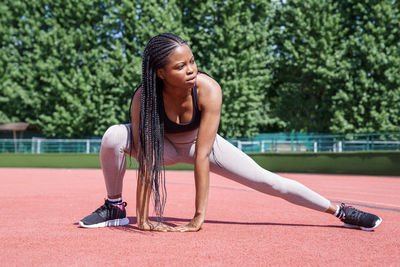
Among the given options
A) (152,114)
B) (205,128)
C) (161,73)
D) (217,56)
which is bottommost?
(205,128)

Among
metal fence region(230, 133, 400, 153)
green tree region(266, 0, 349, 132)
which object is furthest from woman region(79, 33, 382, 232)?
green tree region(266, 0, 349, 132)

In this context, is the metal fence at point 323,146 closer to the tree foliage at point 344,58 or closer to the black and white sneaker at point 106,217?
the tree foliage at point 344,58

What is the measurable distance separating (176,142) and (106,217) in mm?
→ 981

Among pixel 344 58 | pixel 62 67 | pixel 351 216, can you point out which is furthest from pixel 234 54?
pixel 351 216

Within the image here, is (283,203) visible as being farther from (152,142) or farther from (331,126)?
(331,126)

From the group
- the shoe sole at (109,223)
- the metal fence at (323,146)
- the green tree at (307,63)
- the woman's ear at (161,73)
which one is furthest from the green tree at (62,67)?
the woman's ear at (161,73)

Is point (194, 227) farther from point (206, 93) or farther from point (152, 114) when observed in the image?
point (206, 93)

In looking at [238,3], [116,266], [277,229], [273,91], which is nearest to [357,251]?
[277,229]

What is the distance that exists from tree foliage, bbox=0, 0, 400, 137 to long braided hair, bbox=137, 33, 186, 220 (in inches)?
778

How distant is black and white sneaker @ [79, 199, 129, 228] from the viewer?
371cm

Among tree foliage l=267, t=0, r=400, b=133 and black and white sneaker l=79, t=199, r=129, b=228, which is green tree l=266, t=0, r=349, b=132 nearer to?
tree foliage l=267, t=0, r=400, b=133

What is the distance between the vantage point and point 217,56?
2406cm

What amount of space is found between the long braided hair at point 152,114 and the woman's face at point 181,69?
7 centimetres

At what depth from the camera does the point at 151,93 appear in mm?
3404
